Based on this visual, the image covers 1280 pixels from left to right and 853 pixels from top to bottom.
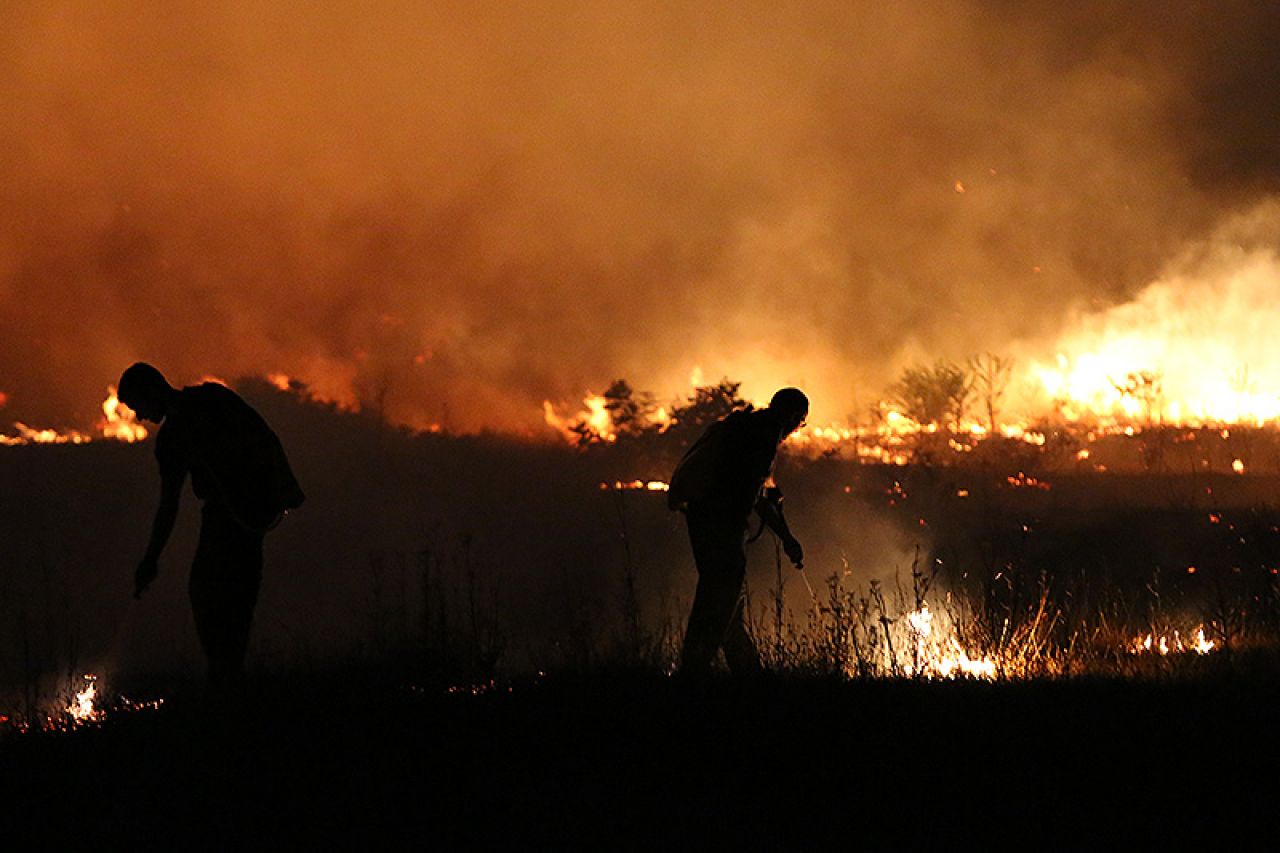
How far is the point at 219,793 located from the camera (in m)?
4.99

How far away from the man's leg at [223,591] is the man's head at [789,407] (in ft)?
10.5

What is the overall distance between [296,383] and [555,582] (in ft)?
41.8

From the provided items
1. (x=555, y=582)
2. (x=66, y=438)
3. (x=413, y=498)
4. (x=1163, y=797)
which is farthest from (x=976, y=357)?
(x=1163, y=797)

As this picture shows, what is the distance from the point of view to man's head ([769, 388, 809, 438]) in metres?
7.73

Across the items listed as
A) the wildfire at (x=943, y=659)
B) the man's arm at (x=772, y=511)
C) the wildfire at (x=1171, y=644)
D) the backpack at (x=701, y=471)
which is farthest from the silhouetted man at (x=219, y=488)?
the wildfire at (x=1171, y=644)

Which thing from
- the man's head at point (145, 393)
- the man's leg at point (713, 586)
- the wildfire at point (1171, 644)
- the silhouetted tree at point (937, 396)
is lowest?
the wildfire at point (1171, 644)

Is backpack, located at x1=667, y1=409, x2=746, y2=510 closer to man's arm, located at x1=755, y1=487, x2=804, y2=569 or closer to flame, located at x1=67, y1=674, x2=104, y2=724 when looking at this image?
man's arm, located at x1=755, y1=487, x2=804, y2=569

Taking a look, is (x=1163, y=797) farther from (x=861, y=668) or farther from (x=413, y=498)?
(x=413, y=498)

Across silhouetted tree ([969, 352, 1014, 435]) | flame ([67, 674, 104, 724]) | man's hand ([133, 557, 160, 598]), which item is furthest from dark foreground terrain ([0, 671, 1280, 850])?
silhouetted tree ([969, 352, 1014, 435])

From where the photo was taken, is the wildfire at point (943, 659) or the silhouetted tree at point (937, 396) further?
the silhouetted tree at point (937, 396)

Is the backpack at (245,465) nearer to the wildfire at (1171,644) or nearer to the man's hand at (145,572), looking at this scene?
the man's hand at (145,572)

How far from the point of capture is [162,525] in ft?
21.1

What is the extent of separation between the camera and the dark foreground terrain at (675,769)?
14.8 ft

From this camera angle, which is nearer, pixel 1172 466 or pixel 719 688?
pixel 719 688
